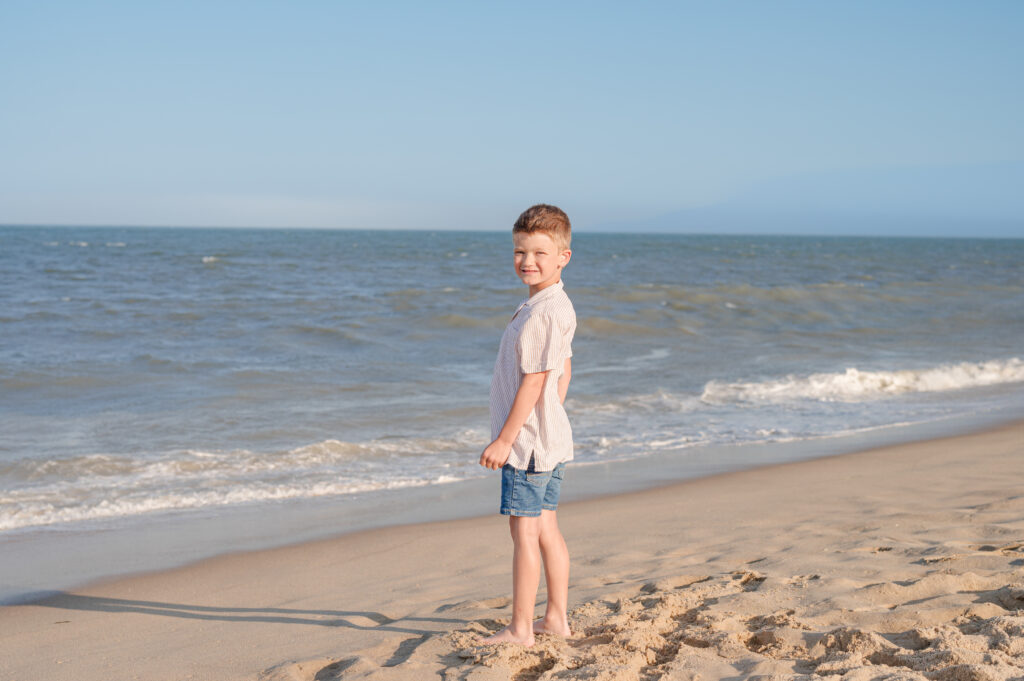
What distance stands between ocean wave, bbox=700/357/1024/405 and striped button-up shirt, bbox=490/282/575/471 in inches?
283

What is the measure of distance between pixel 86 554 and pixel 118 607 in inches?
37.7

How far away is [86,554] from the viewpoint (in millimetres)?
4926

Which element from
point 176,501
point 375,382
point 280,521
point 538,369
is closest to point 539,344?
point 538,369

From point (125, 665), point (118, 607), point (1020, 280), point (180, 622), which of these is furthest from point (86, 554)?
point (1020, 280)

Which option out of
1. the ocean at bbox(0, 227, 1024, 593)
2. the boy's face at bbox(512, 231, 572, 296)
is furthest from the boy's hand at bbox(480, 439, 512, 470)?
the ocean at bbox(0, 227, 1024, 593)

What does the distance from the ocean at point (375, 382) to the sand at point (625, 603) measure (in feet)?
4.92

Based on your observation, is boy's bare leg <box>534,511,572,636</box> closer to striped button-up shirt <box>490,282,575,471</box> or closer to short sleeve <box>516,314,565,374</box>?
striped button-up shirt <box>490,282,575,471</box>

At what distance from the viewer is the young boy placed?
296 centimetres

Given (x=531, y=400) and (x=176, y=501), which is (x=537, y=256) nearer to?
(x=531, y=400)

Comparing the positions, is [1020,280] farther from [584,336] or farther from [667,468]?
[667,468]

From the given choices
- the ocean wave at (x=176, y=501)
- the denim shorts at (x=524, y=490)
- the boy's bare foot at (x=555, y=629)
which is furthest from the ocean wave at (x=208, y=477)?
the denim shorts at (x=524, y=490)

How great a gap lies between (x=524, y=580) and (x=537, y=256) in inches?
45.4

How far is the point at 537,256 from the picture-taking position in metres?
3.04

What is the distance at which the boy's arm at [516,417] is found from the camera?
116 inches
